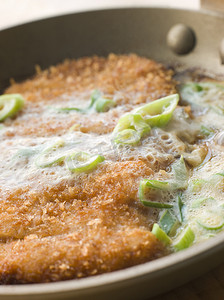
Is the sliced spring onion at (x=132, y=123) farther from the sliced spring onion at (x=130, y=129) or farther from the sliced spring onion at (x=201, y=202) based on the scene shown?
the sliced spring onion at (x=201, y=202)

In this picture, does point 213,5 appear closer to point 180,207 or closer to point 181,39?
point 181,39

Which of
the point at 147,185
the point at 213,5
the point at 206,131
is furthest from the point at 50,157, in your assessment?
the point at 213,5

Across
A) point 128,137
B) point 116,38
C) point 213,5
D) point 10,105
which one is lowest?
point 10,105

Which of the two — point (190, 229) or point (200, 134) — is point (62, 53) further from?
point (190, 229)

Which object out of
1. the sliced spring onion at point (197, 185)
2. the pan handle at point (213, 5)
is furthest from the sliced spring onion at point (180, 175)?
the pan handle at point (213, 5)

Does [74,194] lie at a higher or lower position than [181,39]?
lower

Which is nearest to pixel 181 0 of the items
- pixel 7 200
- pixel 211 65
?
pixel 211 65
